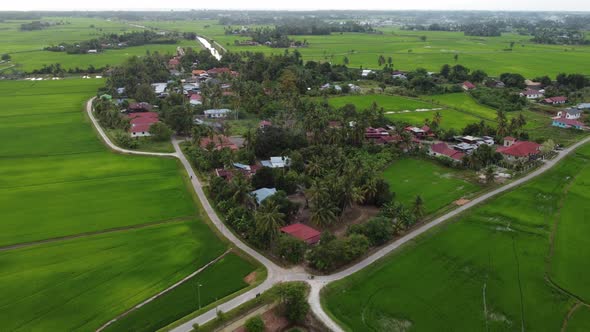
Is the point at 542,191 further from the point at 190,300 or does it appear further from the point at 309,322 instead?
the point at 190,300

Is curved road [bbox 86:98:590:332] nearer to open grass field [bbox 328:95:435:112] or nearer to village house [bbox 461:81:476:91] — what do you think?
open grass field [bbox 328:95:435:112]

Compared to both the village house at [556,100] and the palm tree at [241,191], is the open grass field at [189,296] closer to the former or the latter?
the palm tree at [241,191]

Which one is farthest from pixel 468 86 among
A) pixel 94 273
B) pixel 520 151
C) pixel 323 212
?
pixel 94 273

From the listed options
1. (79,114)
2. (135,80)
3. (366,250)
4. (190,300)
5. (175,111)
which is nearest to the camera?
(190,300)

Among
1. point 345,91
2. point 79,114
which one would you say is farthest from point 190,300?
point 345,91

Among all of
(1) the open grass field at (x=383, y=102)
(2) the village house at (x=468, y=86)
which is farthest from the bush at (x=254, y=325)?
(2) the village house at (x=468, y=86)
